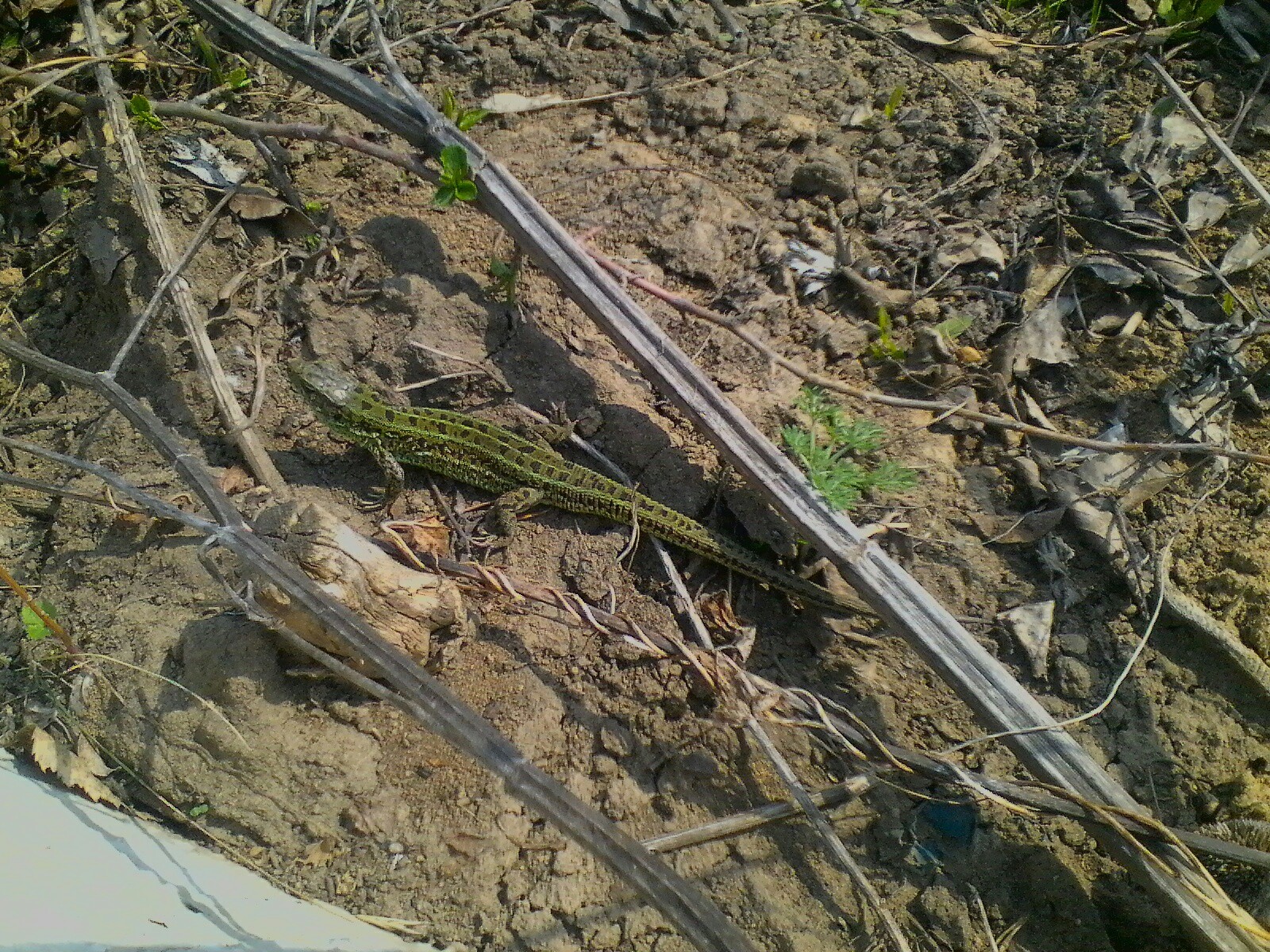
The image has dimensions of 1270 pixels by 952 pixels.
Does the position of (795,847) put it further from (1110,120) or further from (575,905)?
(1110,120)

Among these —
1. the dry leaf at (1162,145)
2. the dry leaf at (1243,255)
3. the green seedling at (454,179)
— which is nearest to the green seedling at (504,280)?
the green seedling at (454,179)

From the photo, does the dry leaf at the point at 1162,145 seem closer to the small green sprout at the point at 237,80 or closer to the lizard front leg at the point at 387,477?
the lizard front leg at the point at 387,477

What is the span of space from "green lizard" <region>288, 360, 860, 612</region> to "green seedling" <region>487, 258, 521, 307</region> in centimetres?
70

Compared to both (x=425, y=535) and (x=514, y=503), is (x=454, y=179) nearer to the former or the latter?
(x=514, y=503)

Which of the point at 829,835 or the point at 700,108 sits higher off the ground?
the point at 700,108

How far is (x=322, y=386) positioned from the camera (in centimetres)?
405

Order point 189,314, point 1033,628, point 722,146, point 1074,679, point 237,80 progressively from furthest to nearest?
point 722,146, point 237,80, point 189,314, point 1033,628, point 1074,679

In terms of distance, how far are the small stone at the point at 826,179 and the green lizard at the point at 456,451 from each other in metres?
2.14

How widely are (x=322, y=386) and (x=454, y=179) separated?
1.30 m

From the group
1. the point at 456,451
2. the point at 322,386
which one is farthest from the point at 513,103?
the point at 456,451

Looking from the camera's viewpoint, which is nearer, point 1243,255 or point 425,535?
point 1243,255

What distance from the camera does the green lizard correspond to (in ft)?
12.9

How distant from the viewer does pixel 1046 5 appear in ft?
15.7

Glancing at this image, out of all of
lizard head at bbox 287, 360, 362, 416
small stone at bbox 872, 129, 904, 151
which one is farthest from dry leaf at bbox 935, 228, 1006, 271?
lizard head at bbox 287, 360, 362, 416
